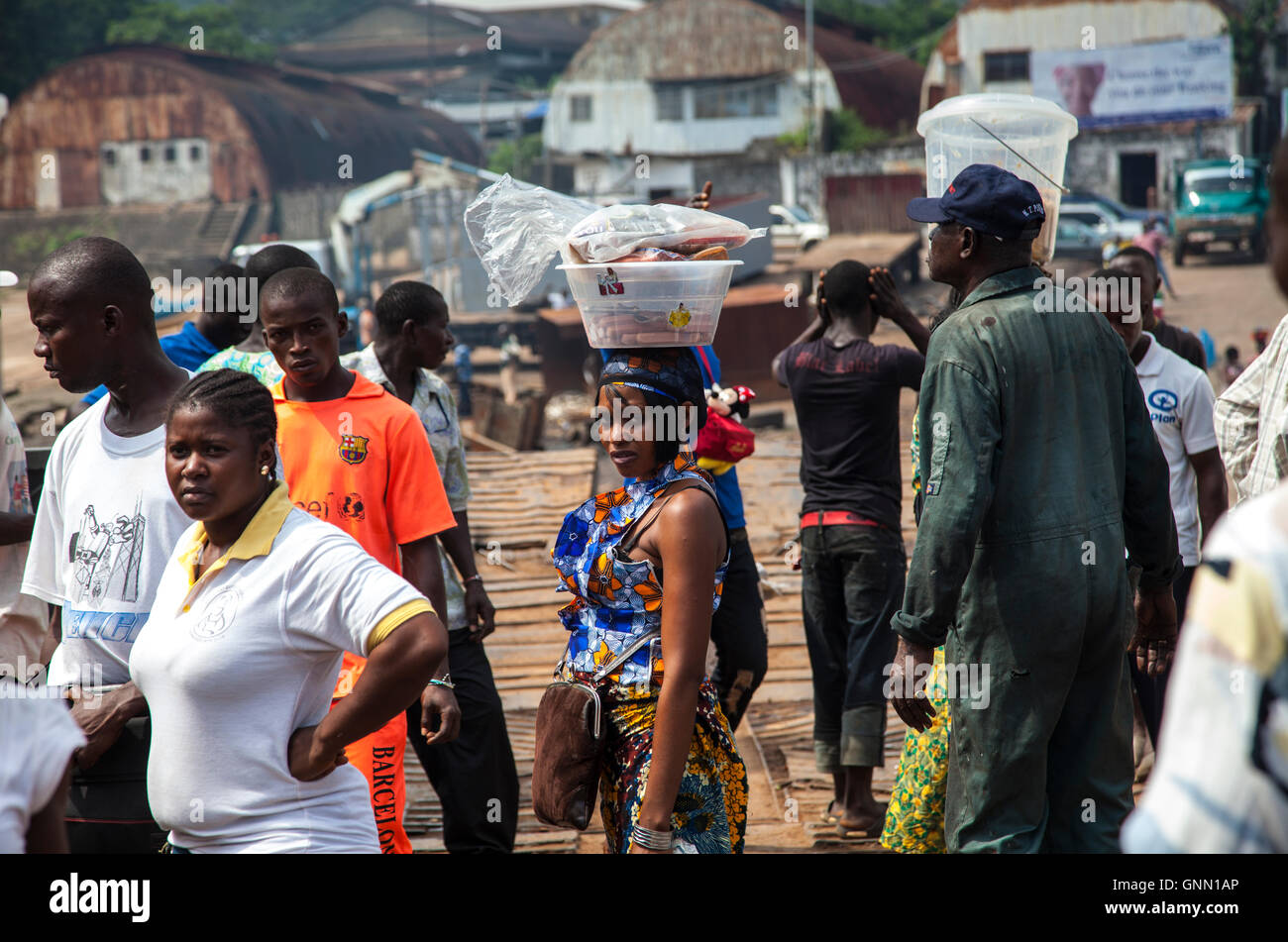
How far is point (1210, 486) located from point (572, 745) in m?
3.03

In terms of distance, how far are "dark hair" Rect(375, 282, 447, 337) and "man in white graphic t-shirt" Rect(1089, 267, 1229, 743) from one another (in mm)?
2517

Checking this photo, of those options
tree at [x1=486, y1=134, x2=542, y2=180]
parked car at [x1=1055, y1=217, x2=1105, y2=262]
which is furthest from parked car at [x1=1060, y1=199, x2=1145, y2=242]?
tree at [x1=486, y1=134, x2=542, y2=180]

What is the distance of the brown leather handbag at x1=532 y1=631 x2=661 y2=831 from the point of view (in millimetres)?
2975

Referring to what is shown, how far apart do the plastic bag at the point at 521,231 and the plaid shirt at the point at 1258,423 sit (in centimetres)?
197

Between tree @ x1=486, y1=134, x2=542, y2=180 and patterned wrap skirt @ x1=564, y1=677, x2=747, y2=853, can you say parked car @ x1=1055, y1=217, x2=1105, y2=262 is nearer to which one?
tree @ x1=486, y1=134, x2=542, y2=180

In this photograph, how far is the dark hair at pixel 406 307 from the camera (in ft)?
15.3

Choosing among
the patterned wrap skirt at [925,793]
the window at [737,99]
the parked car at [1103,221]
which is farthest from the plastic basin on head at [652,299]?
the window at [737,99]

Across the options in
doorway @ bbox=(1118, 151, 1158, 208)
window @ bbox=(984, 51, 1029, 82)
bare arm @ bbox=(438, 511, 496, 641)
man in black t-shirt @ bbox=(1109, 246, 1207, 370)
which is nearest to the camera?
bare arm @ bbox=(438, 511, 496, 641)

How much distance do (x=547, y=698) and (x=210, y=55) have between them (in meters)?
45.7

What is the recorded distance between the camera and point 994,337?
126 inches

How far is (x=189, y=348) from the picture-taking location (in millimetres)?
5195

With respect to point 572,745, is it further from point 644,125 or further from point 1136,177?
point 644,125
